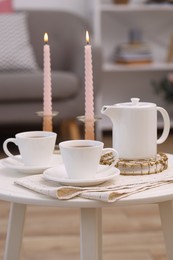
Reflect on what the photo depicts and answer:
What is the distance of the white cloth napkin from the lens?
1017 millimetres

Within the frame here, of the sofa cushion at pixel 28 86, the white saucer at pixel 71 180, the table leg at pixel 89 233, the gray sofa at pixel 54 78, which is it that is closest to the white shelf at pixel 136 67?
the gray sofa at pixel 54 78

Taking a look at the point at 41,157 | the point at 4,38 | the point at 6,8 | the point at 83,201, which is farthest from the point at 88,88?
the point at 6,8

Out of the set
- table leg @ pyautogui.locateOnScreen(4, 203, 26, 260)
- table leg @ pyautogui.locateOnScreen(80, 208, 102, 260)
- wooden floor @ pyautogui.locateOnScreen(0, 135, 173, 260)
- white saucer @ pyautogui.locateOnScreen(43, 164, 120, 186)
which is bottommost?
wooden floor @ pyautogui.locateOnScreen(0, 135, 173, 260)

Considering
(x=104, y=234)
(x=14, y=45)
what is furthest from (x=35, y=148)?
(x=14, y=45)

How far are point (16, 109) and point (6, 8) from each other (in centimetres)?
80

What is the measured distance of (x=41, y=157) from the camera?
3.99 feet

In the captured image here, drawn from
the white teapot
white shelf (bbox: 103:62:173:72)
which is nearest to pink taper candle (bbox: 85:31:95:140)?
the white teapot

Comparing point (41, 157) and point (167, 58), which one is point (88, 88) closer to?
point (41, 157)

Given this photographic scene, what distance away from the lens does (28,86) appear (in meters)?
3.27

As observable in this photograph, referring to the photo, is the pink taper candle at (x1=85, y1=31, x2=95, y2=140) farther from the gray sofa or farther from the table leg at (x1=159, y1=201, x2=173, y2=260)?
the gray sofa

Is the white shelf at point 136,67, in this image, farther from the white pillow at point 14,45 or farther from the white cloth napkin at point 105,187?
the white cloth napkin at point 105,187

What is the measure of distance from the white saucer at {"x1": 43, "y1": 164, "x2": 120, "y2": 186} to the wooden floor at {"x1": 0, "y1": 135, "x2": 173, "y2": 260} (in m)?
0.76

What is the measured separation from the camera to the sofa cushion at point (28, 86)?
3.27 meters

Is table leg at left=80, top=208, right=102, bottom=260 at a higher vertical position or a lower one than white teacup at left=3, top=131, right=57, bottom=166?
lower
